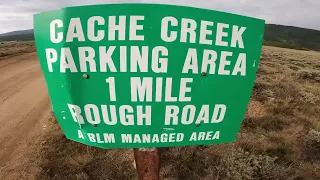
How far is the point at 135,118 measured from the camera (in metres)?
1.84

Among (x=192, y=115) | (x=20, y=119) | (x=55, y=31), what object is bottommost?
(x=20, y=119)

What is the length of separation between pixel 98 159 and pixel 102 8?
13.5 feet

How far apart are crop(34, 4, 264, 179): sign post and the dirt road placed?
380 cm

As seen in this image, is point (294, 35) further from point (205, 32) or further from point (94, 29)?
point (94, 29)

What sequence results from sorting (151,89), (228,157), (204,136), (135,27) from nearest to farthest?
(135,27) < (151,89) < (204,136) < (228,157)

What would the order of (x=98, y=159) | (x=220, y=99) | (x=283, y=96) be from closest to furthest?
1. (x=220, y=99)
2. (x=98, y=159)
3. (x=283, y=96)

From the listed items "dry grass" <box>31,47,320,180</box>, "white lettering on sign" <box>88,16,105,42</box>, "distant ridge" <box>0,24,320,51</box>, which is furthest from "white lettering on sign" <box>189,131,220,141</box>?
"distant ridge" <box>0,24,320,51</box>

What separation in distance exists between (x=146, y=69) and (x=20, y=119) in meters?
7.08

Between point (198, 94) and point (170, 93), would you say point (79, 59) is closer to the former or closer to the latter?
point (170, 93)

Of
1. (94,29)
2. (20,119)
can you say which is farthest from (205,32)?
(20,119)

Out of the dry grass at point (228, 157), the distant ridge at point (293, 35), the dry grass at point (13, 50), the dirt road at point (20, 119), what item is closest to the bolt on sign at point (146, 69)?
the dry grass at point (228, 157)

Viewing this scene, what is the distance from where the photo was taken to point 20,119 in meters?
7.68

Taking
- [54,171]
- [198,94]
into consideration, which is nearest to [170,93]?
[198,94]

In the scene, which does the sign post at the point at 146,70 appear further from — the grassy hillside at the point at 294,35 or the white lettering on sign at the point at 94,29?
the grassy hillside at the point at 294,35
